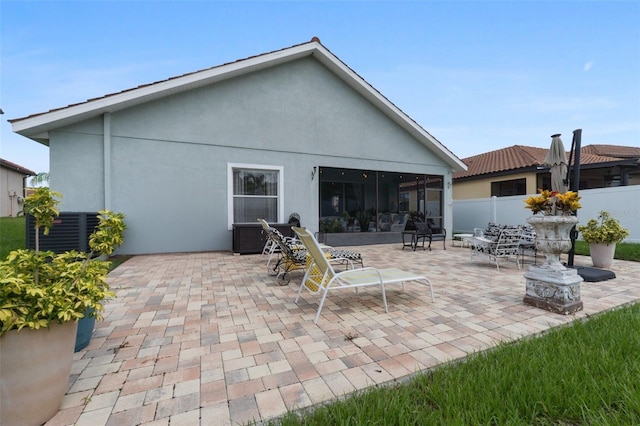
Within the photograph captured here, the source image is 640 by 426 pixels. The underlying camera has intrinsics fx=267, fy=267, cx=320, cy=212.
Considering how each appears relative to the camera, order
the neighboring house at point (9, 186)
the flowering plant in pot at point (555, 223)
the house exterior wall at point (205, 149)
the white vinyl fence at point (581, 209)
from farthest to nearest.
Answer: the neighboring house at point (9, 186)
the white vinyl fence at point (581, 209)
the house exterior wall at point (205, 149)
the flowering plant in pot at point (555, 223)

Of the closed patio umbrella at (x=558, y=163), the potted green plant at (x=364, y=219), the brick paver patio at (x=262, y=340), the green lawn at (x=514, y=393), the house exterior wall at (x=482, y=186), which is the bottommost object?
the brick paver patio at (x=262, y=340)

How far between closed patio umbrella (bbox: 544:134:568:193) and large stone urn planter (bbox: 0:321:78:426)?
7086 millimetres

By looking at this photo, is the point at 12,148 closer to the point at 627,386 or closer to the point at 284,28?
the point at 284,28

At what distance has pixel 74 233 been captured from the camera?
6.41 meters

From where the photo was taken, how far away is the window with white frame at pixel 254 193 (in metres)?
8.96

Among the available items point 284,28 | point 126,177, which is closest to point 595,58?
point 284,28

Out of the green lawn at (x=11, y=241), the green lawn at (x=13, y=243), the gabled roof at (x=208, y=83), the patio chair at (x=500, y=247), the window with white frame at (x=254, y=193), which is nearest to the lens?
the patio chair at (x=500, y=247)

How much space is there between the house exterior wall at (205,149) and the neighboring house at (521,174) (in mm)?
9109

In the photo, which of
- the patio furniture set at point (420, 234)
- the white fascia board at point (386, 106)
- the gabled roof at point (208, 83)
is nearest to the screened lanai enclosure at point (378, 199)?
the patio furniture set at point (420, 234)

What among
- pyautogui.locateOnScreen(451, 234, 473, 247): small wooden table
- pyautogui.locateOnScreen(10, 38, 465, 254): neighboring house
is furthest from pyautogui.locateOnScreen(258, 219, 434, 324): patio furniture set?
pyautogui.locateOnScreen(10, 38, 465, 254): neighboring house

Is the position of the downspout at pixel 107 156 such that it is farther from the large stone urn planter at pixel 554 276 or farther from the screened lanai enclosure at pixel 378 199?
the large stone urn planter at pixel 554 276

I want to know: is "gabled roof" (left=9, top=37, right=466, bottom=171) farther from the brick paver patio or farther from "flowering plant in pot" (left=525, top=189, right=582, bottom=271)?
"flowering plant in pot" (left=525, top=189, right=582, bottom=271)

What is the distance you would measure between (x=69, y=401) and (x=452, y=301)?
14.1 ft

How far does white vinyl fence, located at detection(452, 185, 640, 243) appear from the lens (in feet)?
32.4
